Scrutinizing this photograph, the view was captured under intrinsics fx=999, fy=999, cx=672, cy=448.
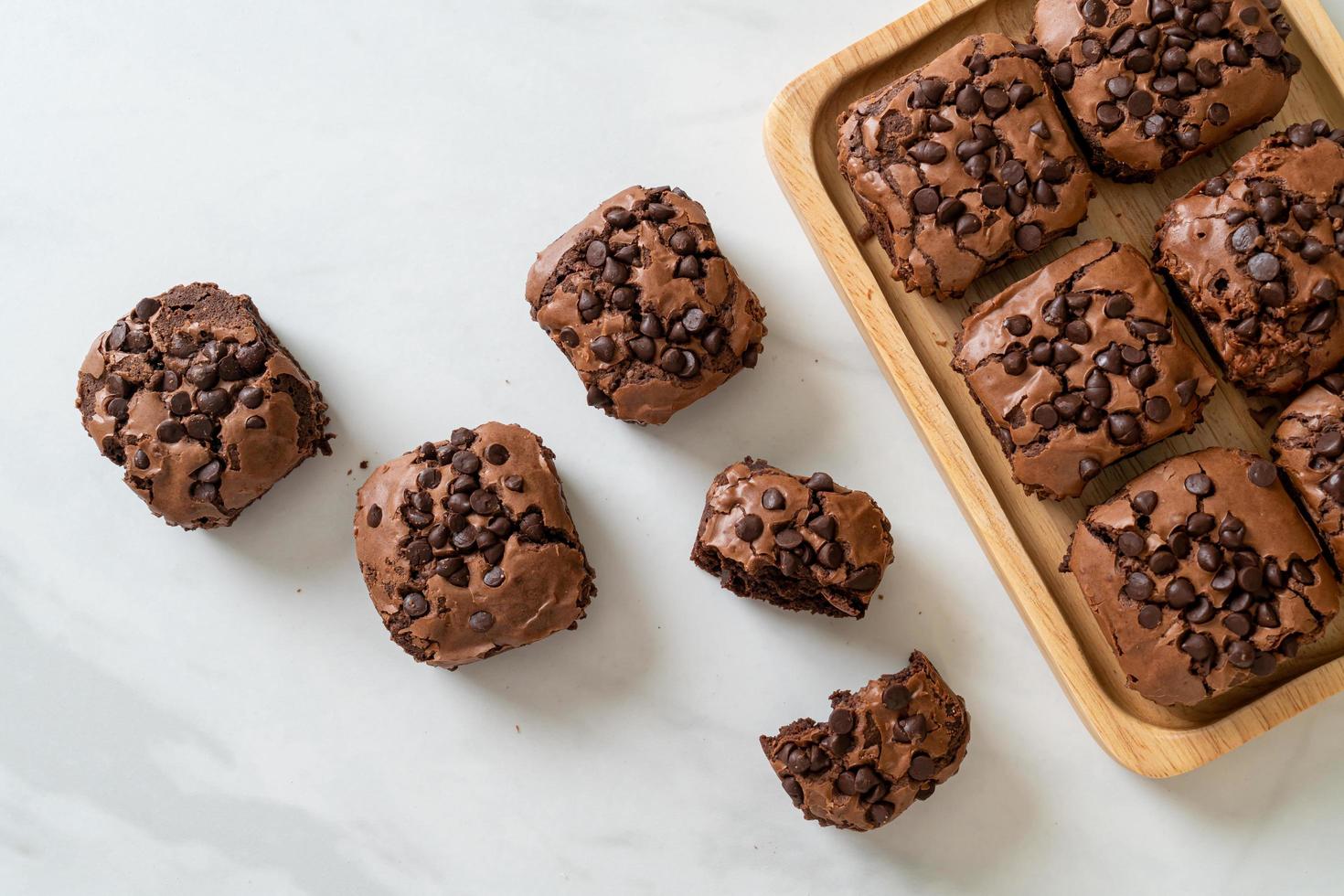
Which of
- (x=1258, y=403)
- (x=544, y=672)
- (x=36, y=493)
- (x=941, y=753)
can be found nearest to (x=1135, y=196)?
(x=1258, y=403)

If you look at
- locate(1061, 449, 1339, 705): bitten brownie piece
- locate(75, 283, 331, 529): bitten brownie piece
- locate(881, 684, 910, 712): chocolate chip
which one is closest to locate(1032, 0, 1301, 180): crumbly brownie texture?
locate(1061, 449, 1339, 705): bitten brownie piece

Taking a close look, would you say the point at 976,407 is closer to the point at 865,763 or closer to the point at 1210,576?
the point at 1210,576

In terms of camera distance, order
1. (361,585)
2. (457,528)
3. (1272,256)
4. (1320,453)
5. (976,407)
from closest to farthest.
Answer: (1272,256)
(1320,453)
(457,528)
(976,407)
(361,585)

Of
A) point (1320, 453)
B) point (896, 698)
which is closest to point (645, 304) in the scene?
point (896, 698)

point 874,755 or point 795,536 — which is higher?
point 795,536

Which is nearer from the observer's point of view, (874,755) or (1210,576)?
(1210,576)

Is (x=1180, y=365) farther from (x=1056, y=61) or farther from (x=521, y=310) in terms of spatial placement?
(x=521, y=310)

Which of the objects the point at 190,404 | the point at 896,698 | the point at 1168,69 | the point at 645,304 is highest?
the point at 190,404
